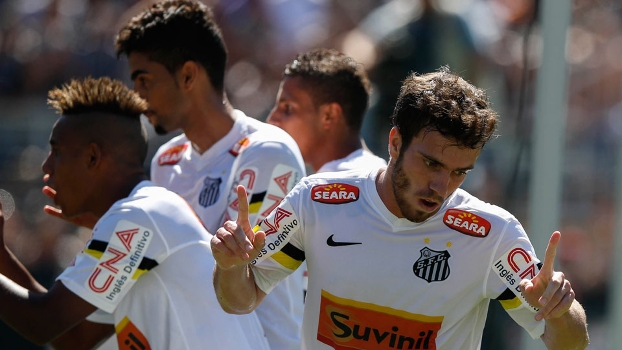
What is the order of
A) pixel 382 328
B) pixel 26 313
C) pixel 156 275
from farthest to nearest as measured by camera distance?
pixel 156 275
pixel 26 313
pixel 382 328

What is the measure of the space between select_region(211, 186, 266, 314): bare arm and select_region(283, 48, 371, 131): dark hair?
2298mm

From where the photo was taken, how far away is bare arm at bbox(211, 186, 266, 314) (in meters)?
3.36

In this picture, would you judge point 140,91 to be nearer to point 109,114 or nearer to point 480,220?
point 109,114

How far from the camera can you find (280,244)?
3.64 m

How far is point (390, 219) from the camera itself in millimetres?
3645

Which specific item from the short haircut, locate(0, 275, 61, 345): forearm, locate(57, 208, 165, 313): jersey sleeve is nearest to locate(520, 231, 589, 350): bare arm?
locate(57, 208, 165, 313): jersey sleeve

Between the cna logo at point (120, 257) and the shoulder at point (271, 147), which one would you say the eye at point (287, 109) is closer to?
the shoulder at point (271, 147)

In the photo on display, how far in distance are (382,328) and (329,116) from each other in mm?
2325

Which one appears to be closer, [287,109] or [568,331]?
[568,331]

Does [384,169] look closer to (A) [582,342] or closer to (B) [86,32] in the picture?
A: (A) [582,342]

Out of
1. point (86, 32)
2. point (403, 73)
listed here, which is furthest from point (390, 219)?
point (86, 32)

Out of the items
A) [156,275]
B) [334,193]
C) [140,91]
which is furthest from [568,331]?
[140,91]

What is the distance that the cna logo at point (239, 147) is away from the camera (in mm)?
5012

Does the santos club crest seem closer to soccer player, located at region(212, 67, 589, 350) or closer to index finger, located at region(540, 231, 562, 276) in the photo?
soccer player, located at region(212, 67, 589, 350)
